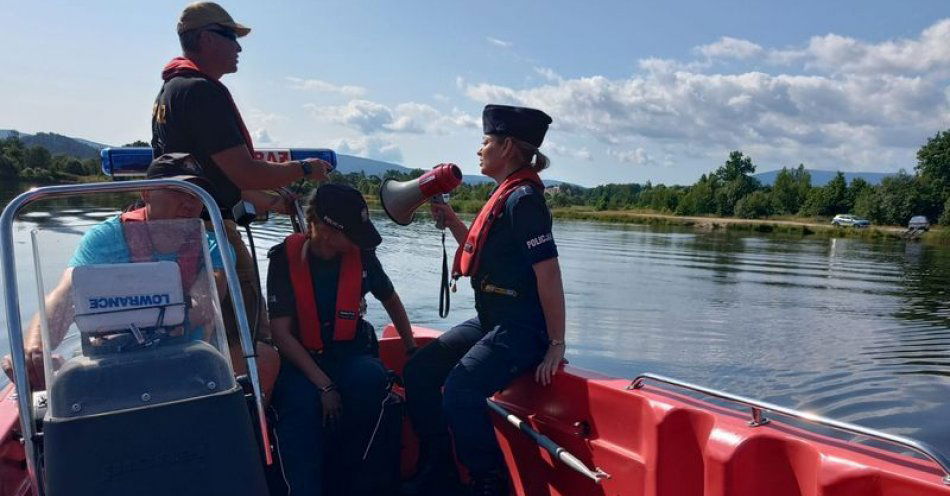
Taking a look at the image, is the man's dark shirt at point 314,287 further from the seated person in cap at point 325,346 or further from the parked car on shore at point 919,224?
the parked car on shore at point 919,224

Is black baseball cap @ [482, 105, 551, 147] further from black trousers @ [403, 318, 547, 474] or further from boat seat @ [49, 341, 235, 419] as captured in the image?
boat seat @ [49, 341, 235, 419]

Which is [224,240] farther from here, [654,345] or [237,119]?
[654,345]

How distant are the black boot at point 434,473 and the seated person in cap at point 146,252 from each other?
1.50m

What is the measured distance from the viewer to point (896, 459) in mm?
2027

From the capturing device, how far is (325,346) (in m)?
3.18

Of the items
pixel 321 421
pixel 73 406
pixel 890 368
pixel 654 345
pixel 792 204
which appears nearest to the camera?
pixel 73 406

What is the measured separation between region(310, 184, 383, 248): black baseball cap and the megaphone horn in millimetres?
211

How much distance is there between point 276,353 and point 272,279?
32 centimetres

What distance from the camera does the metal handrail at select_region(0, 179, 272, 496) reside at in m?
1.75

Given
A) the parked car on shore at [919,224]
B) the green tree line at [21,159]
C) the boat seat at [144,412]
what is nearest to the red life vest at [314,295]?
the boat seat at [144,412]

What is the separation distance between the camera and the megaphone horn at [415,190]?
3.22m

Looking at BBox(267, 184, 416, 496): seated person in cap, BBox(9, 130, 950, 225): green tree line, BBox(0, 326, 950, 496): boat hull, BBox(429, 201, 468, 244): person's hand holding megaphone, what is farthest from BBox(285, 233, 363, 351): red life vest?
BBox(9, 130, 950, 225): green tree line

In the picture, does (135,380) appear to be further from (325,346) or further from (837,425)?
(837,425)

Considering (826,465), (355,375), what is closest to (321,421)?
(355,375)
